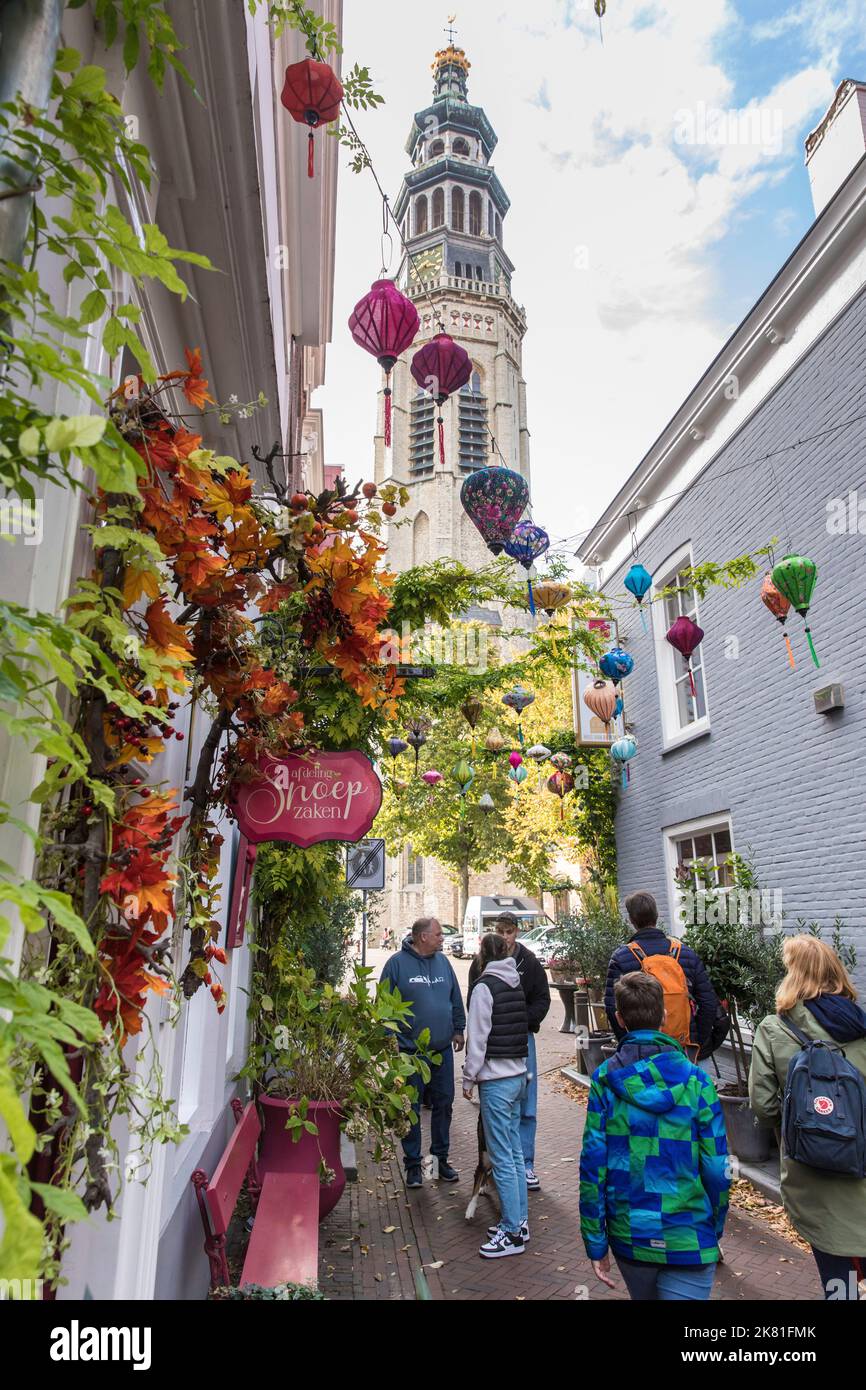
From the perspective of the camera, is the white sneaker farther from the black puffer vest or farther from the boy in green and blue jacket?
the boy in green and blue jacket

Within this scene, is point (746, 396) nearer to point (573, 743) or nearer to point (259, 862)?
point (573, 743)

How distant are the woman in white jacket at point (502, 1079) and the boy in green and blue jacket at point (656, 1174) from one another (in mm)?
2093

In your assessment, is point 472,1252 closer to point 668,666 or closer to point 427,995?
point 427,995

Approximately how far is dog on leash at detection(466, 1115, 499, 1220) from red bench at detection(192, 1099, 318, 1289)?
1515 mm

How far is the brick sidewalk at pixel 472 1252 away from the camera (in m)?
4.32

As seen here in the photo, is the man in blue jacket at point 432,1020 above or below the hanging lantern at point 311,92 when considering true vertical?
below

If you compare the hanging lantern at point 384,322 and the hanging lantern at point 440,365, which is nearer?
the hanging lantern at point 384,322

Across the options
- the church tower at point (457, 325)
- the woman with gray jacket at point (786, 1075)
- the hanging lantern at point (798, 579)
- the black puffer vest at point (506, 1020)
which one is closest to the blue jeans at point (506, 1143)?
the black puffer vest at point (506, 1020)

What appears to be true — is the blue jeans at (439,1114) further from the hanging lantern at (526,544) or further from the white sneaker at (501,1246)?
the hanging lantern at (526,544)

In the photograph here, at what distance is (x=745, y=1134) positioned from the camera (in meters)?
6.41

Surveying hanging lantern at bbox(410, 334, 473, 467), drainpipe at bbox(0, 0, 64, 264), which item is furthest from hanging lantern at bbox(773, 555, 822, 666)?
drainpipe at bbox(0, 0, 64, 264)

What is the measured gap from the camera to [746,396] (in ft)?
28.1

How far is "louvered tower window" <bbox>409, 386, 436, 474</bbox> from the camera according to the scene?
43.0 meters

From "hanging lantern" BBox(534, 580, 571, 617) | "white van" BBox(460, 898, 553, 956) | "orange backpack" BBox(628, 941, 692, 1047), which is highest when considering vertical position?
"hanging lantern" BBox(534, 580, 571, 617)
